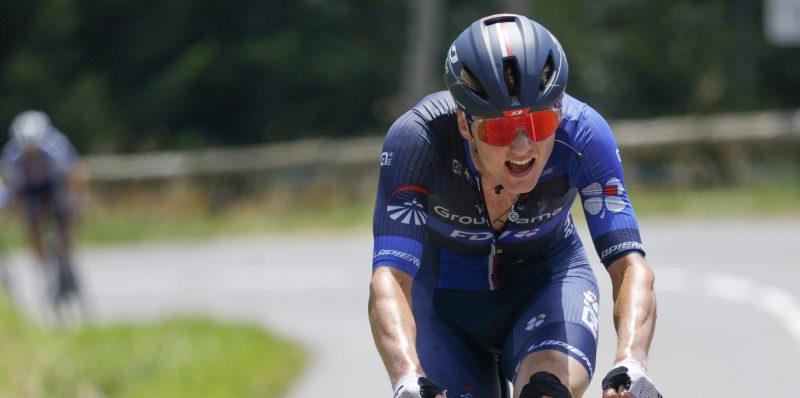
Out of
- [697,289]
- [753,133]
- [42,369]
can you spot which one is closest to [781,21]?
[753,133]

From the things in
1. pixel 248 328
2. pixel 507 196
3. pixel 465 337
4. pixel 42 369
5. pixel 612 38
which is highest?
pixel 507 196

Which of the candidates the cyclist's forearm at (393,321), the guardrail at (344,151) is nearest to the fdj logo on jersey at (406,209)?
the cyclist's forearm at (393,321)

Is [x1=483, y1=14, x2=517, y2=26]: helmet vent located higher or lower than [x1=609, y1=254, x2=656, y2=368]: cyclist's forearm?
higher

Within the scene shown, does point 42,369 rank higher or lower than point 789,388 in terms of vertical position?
higher

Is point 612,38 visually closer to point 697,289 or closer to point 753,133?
point 753,133

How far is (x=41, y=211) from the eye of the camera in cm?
1391

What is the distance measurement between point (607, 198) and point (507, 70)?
564 millimetres

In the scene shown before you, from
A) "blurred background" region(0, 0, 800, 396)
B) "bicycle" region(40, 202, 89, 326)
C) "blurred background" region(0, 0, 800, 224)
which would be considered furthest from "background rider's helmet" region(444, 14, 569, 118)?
"blurred background" region(0, 0, 800, 224)

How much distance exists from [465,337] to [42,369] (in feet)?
15.7

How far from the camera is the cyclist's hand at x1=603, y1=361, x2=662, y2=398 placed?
3629 mm

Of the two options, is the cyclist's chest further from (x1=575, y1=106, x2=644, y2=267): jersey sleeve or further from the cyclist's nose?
the cyclist's nose

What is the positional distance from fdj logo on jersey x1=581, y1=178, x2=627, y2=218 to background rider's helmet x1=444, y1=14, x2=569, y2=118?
412 mm

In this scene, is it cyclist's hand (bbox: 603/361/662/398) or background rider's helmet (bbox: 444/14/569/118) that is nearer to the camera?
cyclist's hand (bbox: 603/361/662/398)

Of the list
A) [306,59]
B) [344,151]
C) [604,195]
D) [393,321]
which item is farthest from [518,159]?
[306,59]
